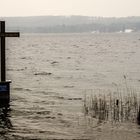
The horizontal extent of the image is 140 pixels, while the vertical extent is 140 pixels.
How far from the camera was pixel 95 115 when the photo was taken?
2144 cm

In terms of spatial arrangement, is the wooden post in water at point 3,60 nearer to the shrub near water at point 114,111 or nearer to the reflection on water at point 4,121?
the reflection on water at point 4,121

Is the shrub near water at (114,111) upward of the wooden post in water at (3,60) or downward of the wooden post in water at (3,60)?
downward

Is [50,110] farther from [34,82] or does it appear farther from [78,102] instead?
[34,82]

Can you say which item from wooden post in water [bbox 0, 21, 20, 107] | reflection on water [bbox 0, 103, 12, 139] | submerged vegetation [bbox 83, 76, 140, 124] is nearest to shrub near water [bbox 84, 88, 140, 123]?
submerged vegetation [bbox 83, 76, 140, 124]

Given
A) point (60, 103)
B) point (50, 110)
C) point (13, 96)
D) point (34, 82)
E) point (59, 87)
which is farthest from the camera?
point (34, 82)

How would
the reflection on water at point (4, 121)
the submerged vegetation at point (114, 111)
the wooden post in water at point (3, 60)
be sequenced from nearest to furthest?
the reflection on water at point (4, 121) < the submerged vegetation at point (114, 111) < the wooden post in water at point (3, 60)

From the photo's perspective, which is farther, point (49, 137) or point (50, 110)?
point (50, 110)

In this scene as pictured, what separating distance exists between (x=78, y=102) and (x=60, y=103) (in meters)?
1.18

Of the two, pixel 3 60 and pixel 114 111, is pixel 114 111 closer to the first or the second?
pixel 114 111

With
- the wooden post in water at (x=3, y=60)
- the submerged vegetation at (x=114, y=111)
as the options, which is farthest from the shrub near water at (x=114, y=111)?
the wooden post in water at (x=3, y=60)

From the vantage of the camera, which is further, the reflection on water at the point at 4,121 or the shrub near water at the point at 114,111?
the shrub near water at the point at 114,111

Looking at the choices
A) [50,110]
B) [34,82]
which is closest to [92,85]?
[34,82]

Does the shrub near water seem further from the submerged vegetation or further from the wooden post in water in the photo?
the wooden post in water

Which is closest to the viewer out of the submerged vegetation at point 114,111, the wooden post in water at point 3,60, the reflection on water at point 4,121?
the reflection on water at point 4,121
